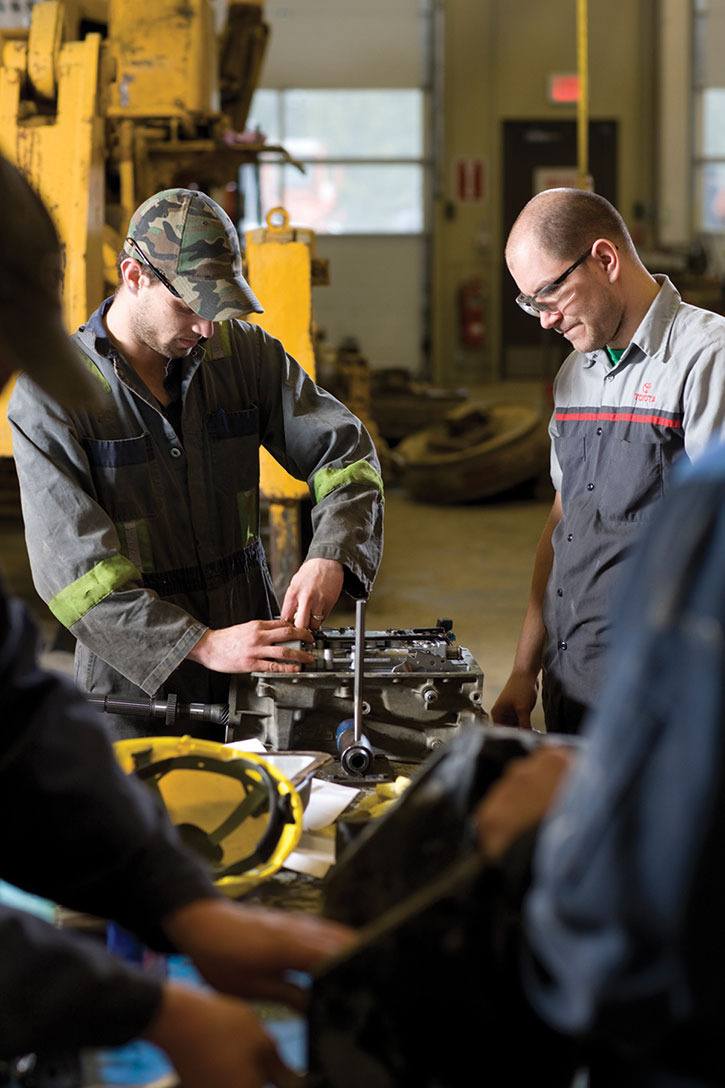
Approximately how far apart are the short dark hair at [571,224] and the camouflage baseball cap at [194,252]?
0.58 metres

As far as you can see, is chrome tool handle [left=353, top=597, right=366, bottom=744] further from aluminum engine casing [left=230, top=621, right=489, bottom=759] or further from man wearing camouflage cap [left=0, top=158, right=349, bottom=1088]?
man wearing camouflage cap [left=0, top=158, right=349, bottom=1088]

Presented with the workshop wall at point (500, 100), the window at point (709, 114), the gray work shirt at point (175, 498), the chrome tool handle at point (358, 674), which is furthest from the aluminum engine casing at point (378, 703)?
the window at point (709, 114)

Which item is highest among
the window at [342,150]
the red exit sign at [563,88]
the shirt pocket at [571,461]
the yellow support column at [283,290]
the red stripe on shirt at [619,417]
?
the red exit sign at [563,88]

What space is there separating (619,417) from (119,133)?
3.10 metres

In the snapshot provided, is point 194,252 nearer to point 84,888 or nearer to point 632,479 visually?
point 632,479

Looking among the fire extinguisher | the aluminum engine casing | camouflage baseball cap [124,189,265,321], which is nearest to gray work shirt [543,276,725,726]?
the aluminum engine casing

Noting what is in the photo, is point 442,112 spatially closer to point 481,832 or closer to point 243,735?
point 243,735

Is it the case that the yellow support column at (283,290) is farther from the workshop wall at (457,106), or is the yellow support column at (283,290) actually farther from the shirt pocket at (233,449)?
the workshop wall at (457,106)

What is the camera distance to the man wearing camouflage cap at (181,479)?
2.25 m

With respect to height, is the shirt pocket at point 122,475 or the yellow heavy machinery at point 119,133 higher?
the yellow heavy machinery at point 119,133

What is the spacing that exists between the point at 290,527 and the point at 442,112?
9.85 m

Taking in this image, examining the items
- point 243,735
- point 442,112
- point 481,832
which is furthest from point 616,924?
point 442,112

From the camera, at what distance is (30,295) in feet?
3.85

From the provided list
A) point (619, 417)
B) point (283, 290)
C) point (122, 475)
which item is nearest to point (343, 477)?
point (122, 475)
